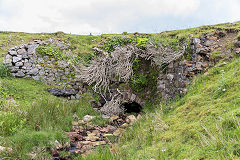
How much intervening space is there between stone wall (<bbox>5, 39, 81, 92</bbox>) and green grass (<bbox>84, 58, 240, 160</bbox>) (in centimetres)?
498

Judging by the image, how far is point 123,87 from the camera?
30.1 feet

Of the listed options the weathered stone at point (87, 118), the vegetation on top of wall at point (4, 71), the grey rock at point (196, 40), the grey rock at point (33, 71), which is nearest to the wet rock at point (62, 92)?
the grey rock at point (33, 71)

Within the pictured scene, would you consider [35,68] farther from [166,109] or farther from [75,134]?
[166,109]

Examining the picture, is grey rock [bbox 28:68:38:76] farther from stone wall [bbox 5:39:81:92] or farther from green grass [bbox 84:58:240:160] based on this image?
green grass [bbox 84:58:240:160]

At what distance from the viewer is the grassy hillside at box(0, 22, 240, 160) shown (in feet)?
10.3

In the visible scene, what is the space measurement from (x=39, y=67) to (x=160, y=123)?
7.01 meters

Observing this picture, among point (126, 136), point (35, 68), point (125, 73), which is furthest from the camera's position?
point (35, 68)

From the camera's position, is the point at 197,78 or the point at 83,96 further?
Result: the point at 83,96

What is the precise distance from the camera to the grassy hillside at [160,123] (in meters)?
3.12

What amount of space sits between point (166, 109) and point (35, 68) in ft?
21.9

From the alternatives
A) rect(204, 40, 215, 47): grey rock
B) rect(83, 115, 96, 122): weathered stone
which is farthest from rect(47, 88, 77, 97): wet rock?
rect(204, 40, 215, 47): grey rock

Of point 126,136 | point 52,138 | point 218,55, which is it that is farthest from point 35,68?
point 218,55

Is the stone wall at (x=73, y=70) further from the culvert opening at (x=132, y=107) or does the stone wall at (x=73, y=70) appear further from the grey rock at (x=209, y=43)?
the culvert opening at (x=132, y=107)

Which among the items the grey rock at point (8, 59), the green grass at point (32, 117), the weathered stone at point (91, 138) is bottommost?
the weathered stone at point (91, 138)
